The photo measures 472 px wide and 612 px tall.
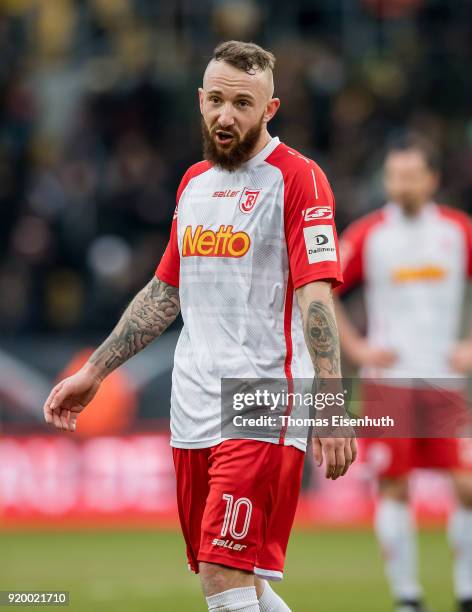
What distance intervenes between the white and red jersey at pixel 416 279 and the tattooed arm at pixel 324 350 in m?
3.59

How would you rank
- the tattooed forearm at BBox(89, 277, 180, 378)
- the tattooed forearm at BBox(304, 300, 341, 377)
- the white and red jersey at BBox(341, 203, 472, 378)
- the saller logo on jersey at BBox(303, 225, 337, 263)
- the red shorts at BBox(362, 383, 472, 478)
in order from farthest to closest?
the white and red jersey at BBox(341, 203, 472, 378)
the red shorts at BBox(362, 383, 472, 478)
the tattooed forearm at BBox(89, 277, 180, 378)
the saller logo on jersey at BBox(303, 225, 337, 263)
the tattooed forearm at BBox(304, 300, 341, 377)

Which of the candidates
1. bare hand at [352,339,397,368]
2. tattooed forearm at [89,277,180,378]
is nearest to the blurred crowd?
bare hand at [352,339,397,368]

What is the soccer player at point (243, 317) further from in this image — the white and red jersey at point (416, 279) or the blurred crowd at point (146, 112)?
the blurred crowd at point (146, 112)

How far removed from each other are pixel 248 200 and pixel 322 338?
0.62 metres

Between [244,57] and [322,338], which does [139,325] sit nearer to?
[322,338]

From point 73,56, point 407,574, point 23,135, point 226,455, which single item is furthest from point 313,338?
point 73,56

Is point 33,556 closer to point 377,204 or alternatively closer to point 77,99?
point 377,204

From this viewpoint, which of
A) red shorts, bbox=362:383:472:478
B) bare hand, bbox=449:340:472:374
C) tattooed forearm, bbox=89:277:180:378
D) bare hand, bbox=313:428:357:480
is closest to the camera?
bare hand, bbox=313:428:357:480

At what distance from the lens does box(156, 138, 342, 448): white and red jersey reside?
16.2ft

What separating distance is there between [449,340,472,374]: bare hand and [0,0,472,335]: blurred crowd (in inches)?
224

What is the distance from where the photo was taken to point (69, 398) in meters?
5.23

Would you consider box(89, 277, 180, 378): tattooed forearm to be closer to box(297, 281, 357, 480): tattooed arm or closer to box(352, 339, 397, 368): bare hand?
box(297, 281, 357, 480): tattooed arm

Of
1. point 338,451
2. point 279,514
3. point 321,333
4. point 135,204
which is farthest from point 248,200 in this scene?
point 135,204

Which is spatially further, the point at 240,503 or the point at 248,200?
the point at 248,200
